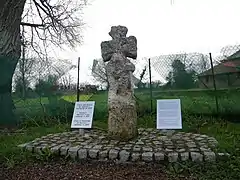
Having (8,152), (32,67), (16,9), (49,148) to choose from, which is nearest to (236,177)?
(49,148)

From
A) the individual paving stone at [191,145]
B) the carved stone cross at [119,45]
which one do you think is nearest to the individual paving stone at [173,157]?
the individual paving stone at [191,145]

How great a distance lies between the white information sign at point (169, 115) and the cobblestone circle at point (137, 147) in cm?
20

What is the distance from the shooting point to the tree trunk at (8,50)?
281 inches

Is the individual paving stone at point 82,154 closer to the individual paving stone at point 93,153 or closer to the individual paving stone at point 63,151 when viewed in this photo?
the individual paving stone at point 93,153

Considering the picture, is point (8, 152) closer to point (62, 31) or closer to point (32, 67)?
point (32, 67)

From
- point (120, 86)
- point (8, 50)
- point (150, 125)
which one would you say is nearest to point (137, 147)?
point (120, 86)

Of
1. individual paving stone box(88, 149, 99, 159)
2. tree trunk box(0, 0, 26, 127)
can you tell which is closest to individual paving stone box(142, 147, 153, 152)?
individual paving stone box(88, 149, 99, 159)

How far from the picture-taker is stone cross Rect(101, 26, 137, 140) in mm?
4602

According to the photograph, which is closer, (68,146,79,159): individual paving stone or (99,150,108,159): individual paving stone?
(99,150,108,159): individual paving stone

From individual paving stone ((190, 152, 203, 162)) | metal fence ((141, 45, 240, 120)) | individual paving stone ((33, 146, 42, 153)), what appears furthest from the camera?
metal fence ((141, 45, 240, 120))

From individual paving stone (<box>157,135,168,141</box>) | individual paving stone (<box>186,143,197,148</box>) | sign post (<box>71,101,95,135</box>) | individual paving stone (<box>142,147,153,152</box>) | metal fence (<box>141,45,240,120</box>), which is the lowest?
individual paving stone (<box>142,147,153,152</box>)

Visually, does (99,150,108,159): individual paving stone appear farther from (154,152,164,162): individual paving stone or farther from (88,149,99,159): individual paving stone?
(154,152,164,162): individual paving stone

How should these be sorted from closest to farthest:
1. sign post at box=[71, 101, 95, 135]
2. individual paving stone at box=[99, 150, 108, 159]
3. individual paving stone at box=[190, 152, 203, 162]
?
1. individual paving stone at box=[190, 152, 203, 162]
2. individual paving stone at box=[99, 150, 108, 159]
3. sign post at box=[71, 101, 95, 135]

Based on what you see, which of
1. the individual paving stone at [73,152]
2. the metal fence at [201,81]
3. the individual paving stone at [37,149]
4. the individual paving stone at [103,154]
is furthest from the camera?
the metal fence at [201,81]
